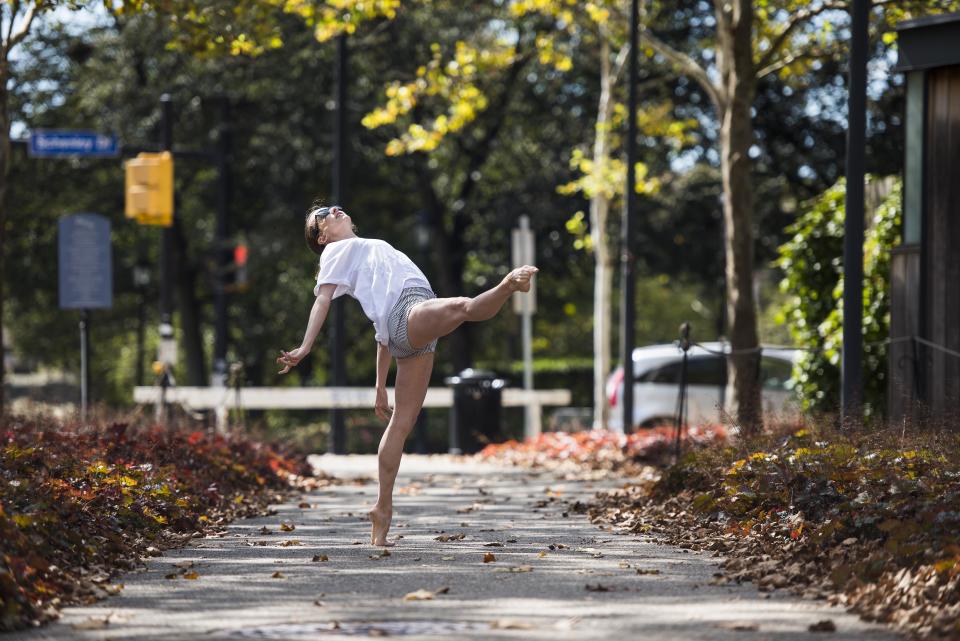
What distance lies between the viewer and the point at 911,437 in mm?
10086

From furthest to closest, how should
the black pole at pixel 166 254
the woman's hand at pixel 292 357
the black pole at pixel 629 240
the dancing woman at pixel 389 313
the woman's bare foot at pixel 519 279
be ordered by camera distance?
the black pole at pixel 166 254 → the black pole at pixel 629 240 → the dancing woman at pixel 389 313 → the woman's hand at pixel 292 357 → the woman's bare foot at pixel 519 279

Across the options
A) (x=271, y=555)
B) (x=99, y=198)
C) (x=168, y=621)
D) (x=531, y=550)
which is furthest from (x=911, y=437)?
(x=99, y=198)

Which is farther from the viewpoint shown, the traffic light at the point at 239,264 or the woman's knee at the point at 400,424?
the traffic light at the point at 239,264

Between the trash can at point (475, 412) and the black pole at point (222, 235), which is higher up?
the black pole at point (222, 235)

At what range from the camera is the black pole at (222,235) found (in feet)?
82.4

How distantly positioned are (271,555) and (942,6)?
12312 millimetres

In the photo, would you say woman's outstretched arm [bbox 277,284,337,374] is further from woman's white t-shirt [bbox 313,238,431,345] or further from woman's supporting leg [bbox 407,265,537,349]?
woman's supporting leg [bbox 407,265,537,349]

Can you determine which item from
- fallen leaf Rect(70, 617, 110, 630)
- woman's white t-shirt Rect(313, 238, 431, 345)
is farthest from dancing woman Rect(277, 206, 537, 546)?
fallen leaf Rect(70, 617, 110, 630)

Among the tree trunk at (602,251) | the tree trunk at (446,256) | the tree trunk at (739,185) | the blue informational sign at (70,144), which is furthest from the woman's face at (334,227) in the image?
the tree trunk at (446,256)

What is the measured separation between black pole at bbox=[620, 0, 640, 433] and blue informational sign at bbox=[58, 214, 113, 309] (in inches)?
248

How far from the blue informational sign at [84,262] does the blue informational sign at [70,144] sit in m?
4.33

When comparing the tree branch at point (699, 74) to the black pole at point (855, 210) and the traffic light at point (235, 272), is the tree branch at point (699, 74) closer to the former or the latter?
the black pole at point (855, 210)

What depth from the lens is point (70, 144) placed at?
22.3m

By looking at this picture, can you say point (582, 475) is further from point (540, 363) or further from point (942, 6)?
point (540, 363)
